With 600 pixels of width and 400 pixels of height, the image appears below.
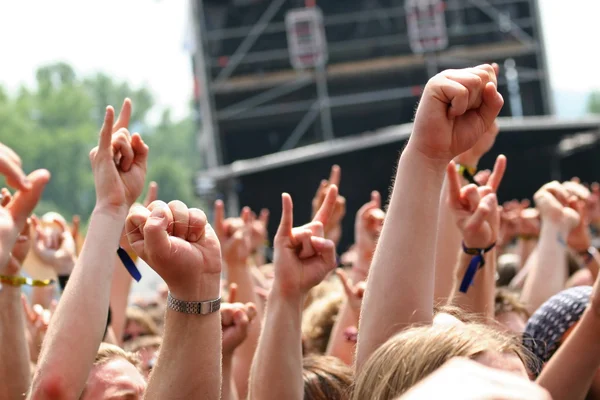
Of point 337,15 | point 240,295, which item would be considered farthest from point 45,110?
point 240,295

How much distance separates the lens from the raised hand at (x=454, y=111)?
1778 millimetres

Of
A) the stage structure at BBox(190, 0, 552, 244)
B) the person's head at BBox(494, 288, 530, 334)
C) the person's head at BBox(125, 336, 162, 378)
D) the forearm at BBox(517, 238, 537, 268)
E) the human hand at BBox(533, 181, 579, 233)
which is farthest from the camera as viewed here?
the stage structure at BBox(190, 0, 552, 244)

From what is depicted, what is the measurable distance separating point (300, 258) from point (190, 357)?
0.58 meters

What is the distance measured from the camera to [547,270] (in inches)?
128

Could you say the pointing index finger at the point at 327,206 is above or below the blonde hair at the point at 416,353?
above

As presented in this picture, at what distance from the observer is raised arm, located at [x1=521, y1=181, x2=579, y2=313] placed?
10.7 ft

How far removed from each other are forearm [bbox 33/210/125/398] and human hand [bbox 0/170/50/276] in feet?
0.82

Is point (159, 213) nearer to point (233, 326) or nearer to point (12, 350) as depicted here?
point (233, 326)

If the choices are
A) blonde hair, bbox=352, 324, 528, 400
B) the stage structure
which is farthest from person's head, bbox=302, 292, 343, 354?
the stage structure

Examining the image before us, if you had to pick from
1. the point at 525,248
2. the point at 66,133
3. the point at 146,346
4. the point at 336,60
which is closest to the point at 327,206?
the point at 146,346

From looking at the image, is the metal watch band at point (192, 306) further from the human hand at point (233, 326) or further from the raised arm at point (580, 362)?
the raised arm at point (580, 362)

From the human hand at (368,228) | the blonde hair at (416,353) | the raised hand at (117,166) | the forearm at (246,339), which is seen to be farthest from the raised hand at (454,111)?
the human hand at (368,228)

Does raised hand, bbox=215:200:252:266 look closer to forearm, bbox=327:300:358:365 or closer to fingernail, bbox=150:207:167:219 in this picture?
forearm, bbox=327:300:358:365

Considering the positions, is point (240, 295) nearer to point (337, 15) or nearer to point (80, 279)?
point (80, 279)
